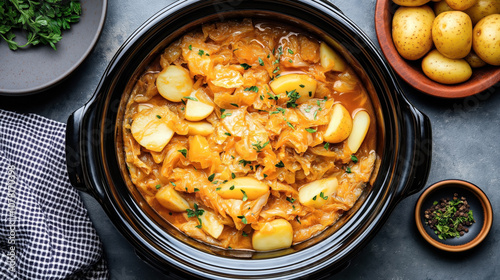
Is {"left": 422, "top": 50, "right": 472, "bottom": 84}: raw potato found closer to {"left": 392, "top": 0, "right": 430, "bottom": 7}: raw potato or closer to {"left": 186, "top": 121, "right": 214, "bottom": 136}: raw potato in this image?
{"left": 392, "top": 0, "right": 430, "bottom": 7}: raw potato

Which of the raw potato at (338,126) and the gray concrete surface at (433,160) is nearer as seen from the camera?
the raw potato at (338,126)

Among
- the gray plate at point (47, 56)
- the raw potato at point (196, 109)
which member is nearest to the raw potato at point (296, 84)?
the raw potato at point (196, 109)

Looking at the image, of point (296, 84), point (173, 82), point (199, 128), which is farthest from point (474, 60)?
point (173, 82)

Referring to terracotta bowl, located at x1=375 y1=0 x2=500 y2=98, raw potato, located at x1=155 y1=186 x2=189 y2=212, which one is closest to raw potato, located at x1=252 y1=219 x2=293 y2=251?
raw potato, located at x1=155 y1=186 x2=189 y2=212

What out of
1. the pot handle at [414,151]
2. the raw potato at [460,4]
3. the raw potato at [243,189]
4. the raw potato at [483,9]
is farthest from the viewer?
the raw potato at [483,9]

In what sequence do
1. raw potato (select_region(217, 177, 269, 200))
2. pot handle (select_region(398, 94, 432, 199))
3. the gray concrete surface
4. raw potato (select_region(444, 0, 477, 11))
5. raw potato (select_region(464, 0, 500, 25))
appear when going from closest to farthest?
1. pot handle (select_region(398, 94, 432, 199))
2. raw potato (select_region(217, 177, 269, 200))
3. raw potato (select_region(444, 0, 477, 11))
4. raw potato (select_region(464, 0, 500, 25))
5. the gray concrete surface

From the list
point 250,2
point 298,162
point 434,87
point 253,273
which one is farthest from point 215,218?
point 434,87

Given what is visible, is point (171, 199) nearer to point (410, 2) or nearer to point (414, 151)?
point (414, 151)

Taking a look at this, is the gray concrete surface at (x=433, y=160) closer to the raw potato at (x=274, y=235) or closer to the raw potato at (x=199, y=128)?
the raw potato at (x=274, y=235)
